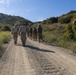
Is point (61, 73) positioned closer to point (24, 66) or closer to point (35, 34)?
point (24, 66)

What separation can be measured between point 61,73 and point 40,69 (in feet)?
3.91

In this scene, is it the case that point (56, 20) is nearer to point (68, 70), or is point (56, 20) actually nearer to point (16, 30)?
point (16, 30)

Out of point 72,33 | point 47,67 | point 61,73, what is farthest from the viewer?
point 72,33

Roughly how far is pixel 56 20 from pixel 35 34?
31398 mm

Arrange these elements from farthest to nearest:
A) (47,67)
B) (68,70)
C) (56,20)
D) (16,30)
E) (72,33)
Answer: (56,20) < (72,33) < (16,30) < (47,67) < (68,70)

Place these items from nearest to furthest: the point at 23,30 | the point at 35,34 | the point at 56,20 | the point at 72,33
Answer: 1. the point at 23,30
2. the point at 72,33
3. the point at 35,34
4. the point at 56,20

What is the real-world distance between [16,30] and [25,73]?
17.0 meters

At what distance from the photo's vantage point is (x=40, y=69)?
34.1 feet

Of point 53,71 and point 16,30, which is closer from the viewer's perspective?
point 53,71

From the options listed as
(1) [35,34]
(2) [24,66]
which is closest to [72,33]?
(1) [35,34]

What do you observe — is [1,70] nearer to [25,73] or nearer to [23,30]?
[25,73]

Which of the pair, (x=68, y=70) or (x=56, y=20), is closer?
(x=68, y=70)

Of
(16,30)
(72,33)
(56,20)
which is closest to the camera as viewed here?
(16,30)

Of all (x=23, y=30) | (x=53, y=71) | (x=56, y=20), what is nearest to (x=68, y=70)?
(x=53, y=71)
